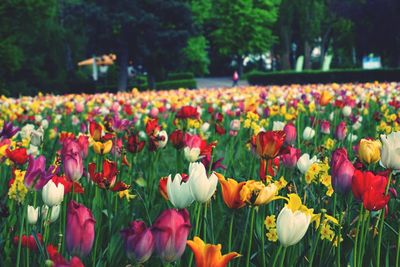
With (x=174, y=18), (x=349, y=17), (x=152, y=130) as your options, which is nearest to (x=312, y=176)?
(x=152, y=130)

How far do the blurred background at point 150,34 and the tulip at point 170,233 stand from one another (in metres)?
25.2

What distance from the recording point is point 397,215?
3.32m

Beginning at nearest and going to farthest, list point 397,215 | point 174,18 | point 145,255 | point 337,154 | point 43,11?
point 145,255
point 337,154
point 397,215
point 43,11
point 174,18

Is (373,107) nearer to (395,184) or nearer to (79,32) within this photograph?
(395,184)

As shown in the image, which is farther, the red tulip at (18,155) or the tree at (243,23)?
the tree at (243,23)

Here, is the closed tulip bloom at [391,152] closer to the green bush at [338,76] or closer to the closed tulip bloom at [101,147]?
the closed tulip bloom at [101,147]

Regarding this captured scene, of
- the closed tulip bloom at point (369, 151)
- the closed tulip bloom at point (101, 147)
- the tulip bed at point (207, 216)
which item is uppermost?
the closed tulip bloom at point (369, 151)

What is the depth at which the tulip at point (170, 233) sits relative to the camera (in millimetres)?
1697

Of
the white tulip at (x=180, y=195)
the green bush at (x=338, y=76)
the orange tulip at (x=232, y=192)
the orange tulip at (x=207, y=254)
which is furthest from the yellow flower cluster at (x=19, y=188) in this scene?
the green bush at (x=338, y=76)

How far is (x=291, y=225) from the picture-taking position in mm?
1810

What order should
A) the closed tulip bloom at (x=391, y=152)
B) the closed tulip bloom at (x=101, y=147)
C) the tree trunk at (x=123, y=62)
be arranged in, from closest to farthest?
the closed tulip bloom at (x=391, y=152), the closed tulip bloom at (x=101, y=147), the tree trunk at (x=123, y=62)

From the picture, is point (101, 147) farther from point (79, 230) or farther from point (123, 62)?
point (123, 62)

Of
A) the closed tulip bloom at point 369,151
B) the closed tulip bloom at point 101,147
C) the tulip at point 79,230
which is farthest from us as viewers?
the closed tulip bloom at point 101,147

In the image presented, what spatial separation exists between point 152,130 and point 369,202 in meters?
2.21
